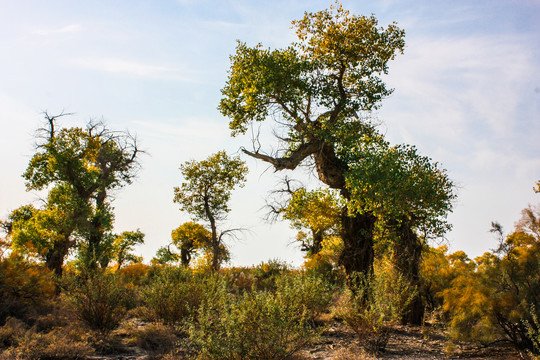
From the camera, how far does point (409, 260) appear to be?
38.5ft

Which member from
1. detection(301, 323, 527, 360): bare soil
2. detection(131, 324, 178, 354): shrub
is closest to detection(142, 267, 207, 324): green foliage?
detection(131, 324, 178, 354): shrub

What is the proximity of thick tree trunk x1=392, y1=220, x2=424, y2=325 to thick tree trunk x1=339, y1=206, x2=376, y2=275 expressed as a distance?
81cm

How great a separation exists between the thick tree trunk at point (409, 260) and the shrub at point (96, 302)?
7.96m

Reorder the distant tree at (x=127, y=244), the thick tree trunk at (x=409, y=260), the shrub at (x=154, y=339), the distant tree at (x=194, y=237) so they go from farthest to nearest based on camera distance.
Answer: the distant tree at (x=127, y=244)
the distant tree at (x=194, y=237)
the thick tree trunk at (x=409, y=260)
the shrub at (x=154, y=339)

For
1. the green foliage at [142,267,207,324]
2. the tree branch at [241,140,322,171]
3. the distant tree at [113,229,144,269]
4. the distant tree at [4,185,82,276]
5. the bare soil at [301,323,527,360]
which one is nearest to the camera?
the bare soil at [301,323,527,360]

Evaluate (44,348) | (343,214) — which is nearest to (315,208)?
(343,214)

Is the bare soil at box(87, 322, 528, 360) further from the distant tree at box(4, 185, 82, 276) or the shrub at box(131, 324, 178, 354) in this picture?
the distant tree at box(4, 185, 82, 276)

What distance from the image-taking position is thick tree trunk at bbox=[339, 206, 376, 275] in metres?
12.1

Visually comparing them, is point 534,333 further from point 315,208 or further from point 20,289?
point 20,289

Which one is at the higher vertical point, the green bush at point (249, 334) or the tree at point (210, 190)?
the tree at point (210, 190)

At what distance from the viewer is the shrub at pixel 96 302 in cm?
834

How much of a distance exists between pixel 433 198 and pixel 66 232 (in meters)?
14.5

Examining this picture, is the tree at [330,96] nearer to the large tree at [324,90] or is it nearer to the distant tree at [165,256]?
the large tree at [324,90]

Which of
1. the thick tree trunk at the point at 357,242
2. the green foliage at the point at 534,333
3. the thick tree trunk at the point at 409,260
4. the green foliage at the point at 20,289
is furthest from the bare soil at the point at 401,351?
the green foliage at the point at 20,289
